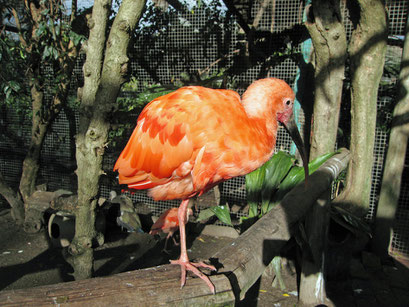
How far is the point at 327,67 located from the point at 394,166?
5.50 ft

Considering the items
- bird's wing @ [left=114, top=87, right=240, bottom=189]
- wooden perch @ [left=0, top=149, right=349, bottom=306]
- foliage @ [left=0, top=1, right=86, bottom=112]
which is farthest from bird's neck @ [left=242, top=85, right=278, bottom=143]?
foliage @ [left=0, top=1, right=86, bottom=112]

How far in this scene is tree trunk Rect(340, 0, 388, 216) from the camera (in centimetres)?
339

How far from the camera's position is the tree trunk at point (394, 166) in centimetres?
387

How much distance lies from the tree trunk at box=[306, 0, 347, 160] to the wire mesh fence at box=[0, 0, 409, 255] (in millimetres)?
1344

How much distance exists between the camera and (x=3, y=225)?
16.6 feet

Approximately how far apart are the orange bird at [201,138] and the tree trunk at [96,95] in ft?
0.74

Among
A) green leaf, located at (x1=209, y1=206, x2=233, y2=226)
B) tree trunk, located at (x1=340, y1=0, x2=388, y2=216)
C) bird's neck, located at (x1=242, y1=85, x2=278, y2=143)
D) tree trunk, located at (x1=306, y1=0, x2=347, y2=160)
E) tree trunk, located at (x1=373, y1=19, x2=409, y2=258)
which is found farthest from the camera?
green leaf, located at (x1=209, y1=206, x2=233, y2=226)

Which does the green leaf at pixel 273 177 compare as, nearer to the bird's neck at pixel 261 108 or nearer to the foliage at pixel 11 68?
the bird's neck at pixel 261 108

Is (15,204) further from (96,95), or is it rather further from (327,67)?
(327,67)

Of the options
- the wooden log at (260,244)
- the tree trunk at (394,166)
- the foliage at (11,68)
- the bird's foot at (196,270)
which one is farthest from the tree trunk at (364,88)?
the foliage at (11,68)

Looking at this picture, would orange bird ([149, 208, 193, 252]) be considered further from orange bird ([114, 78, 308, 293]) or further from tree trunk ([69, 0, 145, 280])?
orange bird ([114, 78, 308, 293])

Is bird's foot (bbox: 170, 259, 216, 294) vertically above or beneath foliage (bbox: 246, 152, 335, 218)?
above

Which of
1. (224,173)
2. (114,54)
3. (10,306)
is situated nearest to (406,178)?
(224,173)

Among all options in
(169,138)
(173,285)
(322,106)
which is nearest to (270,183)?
(322,106)
